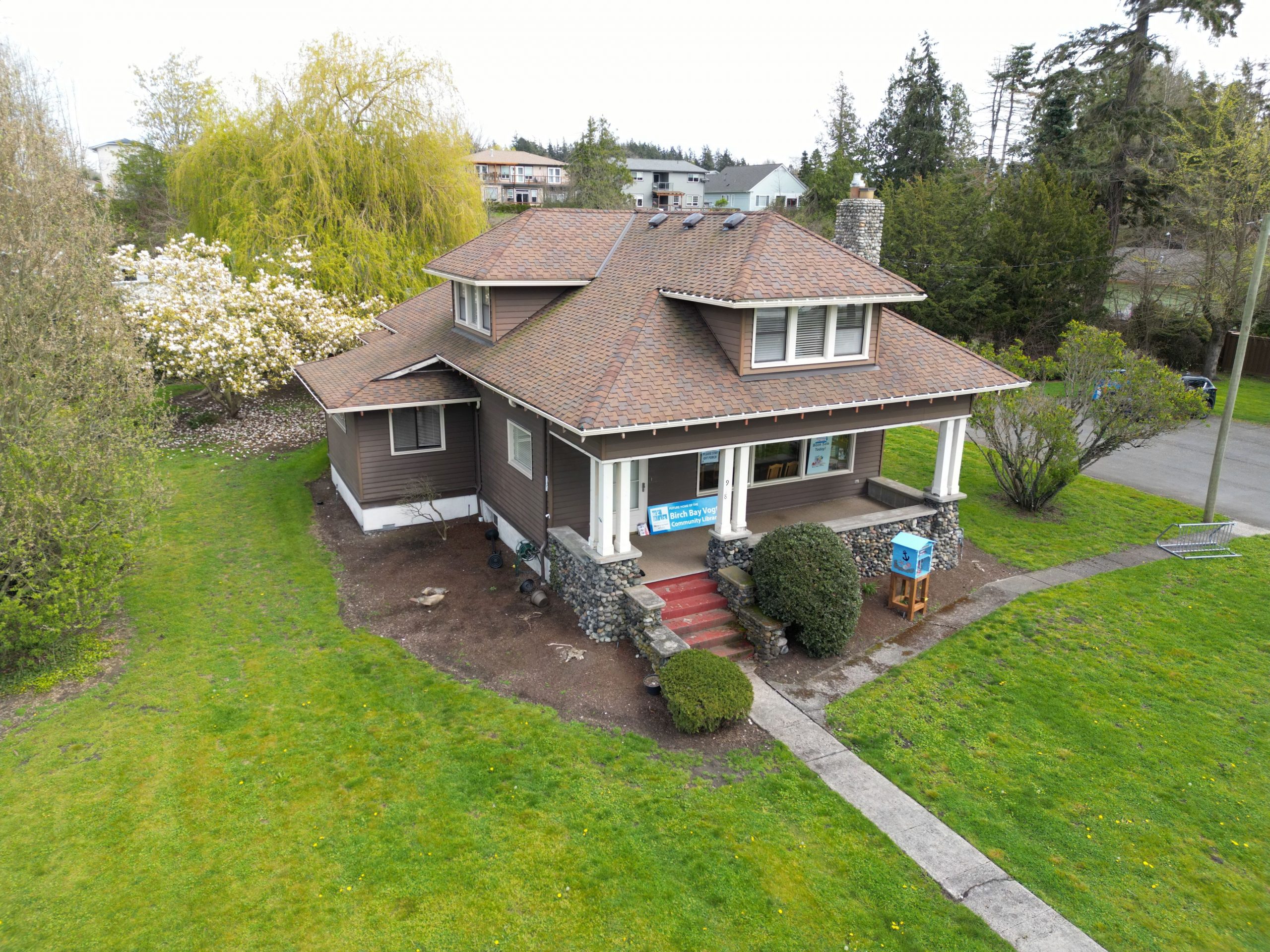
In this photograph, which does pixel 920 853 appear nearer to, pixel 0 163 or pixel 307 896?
pixel 307 896

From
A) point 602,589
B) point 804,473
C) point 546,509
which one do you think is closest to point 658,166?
point 804,473

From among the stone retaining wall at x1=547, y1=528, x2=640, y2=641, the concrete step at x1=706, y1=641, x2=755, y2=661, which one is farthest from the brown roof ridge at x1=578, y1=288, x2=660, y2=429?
the concrete step at x1=706, y1=641, x2=755, y2=661

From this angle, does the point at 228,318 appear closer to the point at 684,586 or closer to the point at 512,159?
the point at 684,586

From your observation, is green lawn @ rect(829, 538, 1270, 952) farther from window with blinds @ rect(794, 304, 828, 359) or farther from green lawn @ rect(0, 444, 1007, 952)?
window with blinds @ rect(794, 304, 828, 359)

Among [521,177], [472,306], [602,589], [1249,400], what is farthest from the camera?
[521,177]

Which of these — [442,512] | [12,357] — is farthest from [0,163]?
[442,512]

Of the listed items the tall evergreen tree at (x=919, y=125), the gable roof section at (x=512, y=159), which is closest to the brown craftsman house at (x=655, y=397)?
the tall evergreen tree at (x=919, y=125)

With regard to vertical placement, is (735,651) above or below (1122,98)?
below
